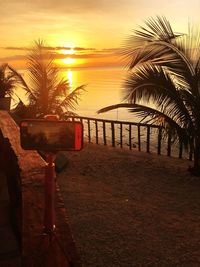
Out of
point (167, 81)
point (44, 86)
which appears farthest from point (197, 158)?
point (44, 86)

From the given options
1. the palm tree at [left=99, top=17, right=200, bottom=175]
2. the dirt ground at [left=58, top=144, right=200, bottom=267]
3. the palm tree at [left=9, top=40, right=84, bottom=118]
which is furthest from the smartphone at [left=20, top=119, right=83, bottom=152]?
the palm tree at [left=9, top=40, right=84, bottom=118]

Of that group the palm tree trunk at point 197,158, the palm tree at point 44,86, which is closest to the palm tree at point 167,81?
the palm tree trunk at point 197,158

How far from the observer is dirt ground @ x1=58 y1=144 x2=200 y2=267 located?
15.3 feet

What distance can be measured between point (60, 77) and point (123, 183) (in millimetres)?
5932

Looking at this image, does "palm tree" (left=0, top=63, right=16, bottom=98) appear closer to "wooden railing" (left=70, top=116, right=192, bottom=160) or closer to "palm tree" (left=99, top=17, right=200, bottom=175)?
"wooden railing" (left=70, top=116, right=192, bottom=160)

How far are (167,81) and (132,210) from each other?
3.38 metres

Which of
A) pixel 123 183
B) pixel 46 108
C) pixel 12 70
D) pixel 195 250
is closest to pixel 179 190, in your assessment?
pixel 123 183

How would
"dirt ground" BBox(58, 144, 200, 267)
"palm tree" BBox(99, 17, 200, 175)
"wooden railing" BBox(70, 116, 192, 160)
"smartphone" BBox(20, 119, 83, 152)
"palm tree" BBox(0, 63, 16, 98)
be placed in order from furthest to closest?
1. "palm tree" BBox(0, 63, 16, 98)
2. "wooden railing" BBox(70, 116, 192, 160)
3. "palm tree" BBox(99, 17, 200, 175)
4. "dirt ground" BBox(58, 144, 200, 267)
5. "smartphone" BBox(20, 119, 83, 152)

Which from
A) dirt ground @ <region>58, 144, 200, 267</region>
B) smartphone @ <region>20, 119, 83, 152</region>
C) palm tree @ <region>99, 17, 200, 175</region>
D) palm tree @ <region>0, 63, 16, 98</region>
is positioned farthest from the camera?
palm tree @ <region>0, 63, 16, 98</region>

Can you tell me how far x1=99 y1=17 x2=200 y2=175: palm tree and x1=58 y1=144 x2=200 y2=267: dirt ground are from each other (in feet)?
4.66

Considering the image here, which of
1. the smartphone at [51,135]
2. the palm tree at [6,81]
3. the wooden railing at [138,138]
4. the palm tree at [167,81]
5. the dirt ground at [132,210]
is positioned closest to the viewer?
the smartphone at [51,135]

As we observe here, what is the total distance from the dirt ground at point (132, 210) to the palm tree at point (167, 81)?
4.66ft

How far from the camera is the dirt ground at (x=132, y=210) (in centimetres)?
468

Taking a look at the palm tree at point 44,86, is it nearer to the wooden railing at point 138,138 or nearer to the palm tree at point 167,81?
the wooden railing at point 138,138
